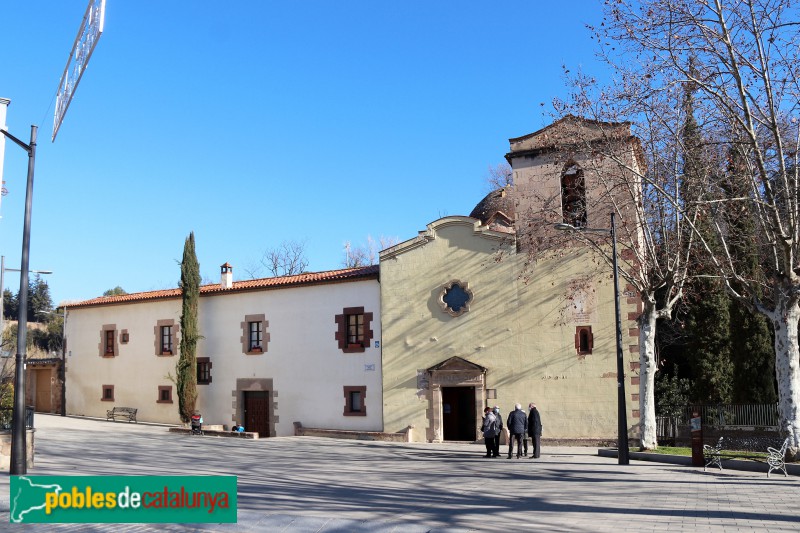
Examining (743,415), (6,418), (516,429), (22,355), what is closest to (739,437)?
(743,415)

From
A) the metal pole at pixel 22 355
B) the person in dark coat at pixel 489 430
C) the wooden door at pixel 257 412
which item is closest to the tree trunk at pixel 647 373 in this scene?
the person in dark coat at pixel 489 430

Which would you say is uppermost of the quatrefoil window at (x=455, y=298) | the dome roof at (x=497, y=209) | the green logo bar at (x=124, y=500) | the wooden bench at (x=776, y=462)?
the dome roof at (x=497, y=209)

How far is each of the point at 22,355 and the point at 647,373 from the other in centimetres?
1591

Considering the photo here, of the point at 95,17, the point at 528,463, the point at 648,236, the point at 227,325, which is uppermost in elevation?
the point at 95,17

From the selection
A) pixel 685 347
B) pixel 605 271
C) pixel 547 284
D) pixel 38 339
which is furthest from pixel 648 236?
pixel 38 339

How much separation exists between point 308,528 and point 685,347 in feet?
82.9

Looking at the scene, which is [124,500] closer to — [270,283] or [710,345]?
[270,283]

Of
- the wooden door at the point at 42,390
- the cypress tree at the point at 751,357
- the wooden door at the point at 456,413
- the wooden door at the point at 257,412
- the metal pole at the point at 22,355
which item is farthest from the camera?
the wooden door at the point at 42,390

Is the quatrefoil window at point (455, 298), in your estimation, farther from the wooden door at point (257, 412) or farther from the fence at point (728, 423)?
the wooden door at point (257, 412)

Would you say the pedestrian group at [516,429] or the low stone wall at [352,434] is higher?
the pedestrian group at [516,429]

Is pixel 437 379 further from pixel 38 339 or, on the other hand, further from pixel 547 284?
pixel 38 339

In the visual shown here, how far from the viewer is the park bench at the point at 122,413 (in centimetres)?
3275

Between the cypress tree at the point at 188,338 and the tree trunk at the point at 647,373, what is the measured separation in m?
18.3

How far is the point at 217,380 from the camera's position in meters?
30.8
